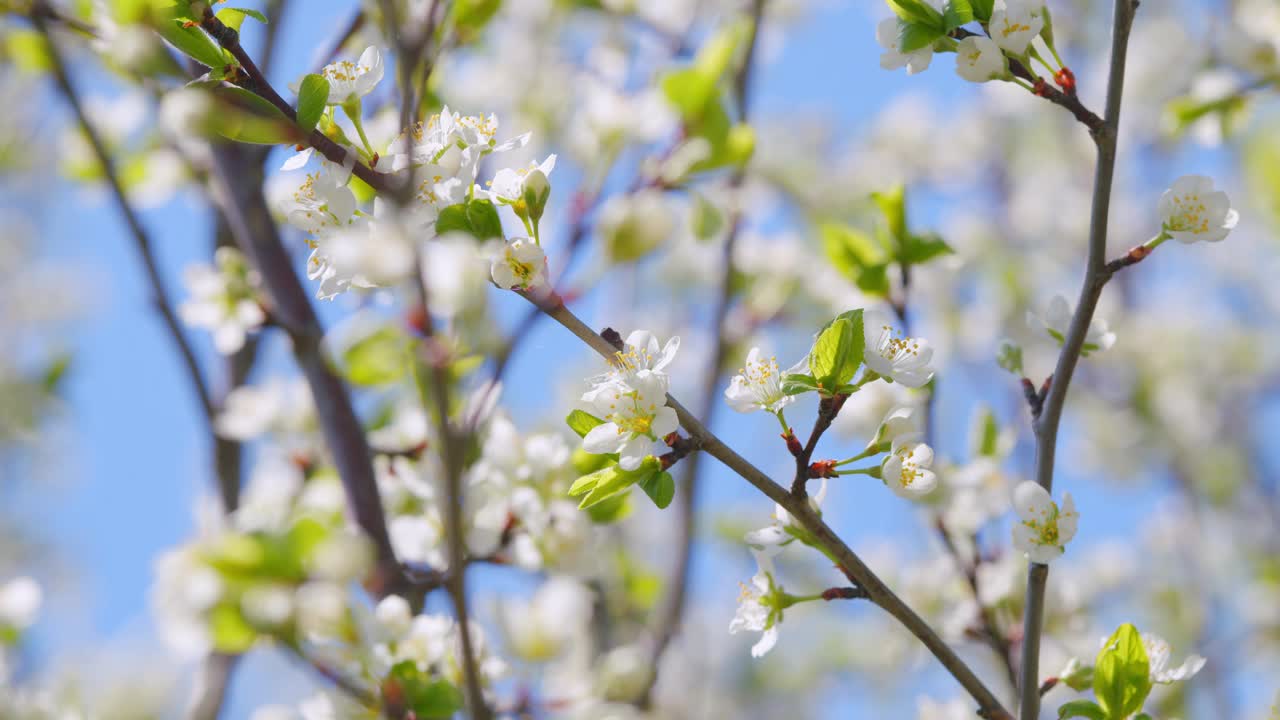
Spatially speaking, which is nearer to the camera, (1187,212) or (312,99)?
(312,99)

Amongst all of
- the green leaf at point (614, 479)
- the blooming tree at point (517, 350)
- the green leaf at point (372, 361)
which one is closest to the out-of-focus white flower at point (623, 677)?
the blooming tree at point (517, 350)

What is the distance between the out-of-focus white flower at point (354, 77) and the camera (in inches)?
37.1

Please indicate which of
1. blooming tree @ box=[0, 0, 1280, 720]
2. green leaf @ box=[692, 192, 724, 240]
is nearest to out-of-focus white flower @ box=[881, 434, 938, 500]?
blooming tree @ box=[0, 0, 1280, 720]

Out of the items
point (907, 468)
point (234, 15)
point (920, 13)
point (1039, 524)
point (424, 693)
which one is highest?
point (920, 13)

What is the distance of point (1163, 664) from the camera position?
99cm

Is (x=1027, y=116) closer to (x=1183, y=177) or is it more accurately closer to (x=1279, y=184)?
(x=1279, y=184)

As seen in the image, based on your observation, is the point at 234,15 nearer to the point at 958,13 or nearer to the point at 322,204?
the point at 322,204

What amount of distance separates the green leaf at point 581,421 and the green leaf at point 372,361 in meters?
0.54

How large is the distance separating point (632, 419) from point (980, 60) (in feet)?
1.59

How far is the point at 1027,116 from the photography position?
20.3ft

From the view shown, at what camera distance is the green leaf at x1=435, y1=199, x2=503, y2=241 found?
0.89m

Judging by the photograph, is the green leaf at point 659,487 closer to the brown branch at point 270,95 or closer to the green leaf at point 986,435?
the brown branch at point 270,95

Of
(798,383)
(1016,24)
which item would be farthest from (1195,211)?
(798,383)

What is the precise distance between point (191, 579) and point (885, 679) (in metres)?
4.22
